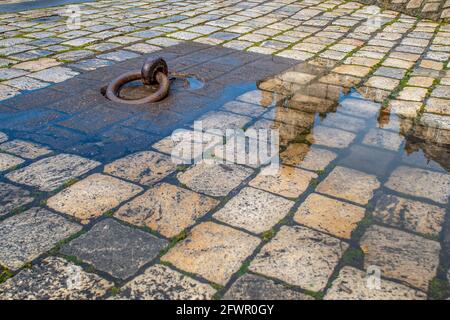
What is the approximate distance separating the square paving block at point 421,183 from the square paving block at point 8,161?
10.2 ft

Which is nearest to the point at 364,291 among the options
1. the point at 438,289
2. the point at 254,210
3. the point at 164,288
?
the point at 438,289

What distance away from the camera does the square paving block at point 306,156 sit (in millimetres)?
3814

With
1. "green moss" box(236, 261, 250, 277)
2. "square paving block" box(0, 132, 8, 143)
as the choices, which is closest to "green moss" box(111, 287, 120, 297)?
"green moss" box(236, 261, 250, 277)

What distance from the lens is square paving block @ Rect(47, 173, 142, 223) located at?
3.21m

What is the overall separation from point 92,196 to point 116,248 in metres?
0.67

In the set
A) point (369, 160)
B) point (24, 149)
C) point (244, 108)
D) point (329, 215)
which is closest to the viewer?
point (329, 215)

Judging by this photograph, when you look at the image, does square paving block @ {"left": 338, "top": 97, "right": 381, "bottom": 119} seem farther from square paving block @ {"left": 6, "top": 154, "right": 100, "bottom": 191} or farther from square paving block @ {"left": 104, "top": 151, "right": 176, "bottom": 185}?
square paving block @ {"left": 6, "top": 154, "right": 100, "bottom": 191}

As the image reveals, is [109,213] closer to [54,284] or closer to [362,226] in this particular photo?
[54,284]

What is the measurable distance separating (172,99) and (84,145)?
4.59 feet

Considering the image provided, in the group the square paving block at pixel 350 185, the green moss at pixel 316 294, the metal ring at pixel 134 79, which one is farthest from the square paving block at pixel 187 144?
the green moss at pixel 316 294

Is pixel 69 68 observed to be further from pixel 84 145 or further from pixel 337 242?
pixel 337 242

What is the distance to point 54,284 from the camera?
101 inches

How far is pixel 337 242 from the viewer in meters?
2.91
